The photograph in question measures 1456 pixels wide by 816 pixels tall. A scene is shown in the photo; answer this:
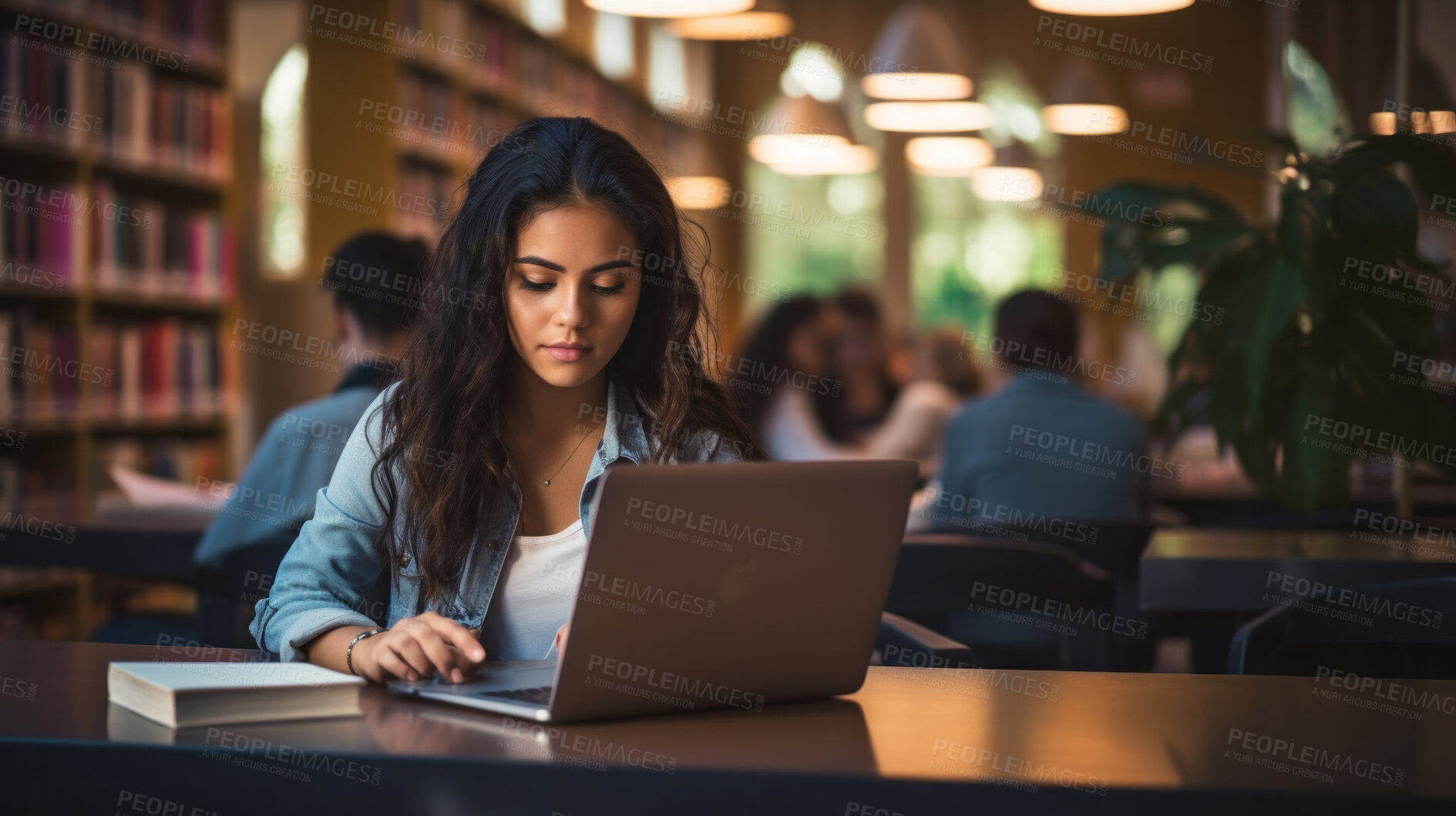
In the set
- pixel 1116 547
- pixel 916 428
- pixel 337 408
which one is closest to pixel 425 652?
pixel 337 408

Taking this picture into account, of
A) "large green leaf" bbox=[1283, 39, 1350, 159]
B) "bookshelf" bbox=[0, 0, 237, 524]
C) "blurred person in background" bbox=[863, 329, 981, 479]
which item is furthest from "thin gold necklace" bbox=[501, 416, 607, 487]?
"large green leaf" bbox=[1283, 39, 1350, 159]

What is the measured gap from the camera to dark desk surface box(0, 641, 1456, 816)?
922 millimetres

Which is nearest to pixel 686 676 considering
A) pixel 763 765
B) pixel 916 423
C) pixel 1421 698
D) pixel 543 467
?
pixel 763 765

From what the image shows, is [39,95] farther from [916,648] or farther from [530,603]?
[916,648]

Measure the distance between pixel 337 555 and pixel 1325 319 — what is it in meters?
1.81

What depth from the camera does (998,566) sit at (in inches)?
78.7

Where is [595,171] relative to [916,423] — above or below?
above

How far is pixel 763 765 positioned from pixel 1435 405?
75.6 inches

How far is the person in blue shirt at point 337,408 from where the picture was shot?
2537 mm

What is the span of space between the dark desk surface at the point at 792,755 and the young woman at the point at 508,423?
0.32 m

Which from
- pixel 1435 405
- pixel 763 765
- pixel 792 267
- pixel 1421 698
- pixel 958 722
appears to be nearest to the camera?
pixel 763 765

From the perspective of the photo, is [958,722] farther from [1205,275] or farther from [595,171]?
[1205,275]

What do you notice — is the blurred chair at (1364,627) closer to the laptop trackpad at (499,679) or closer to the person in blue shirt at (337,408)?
the laptop trackpad at (499,679)

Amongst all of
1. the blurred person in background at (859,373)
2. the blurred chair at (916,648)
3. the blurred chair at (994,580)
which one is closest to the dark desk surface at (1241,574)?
the blurred chair at (994,580)
